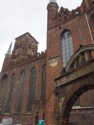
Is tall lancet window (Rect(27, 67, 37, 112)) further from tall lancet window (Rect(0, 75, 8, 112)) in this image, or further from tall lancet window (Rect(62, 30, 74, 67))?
tall lancet window (Rect(62, 30, 74, 67))

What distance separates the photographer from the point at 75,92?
652 cm

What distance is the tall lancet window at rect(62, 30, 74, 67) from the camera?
55.1 ft

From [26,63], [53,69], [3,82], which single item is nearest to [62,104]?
[53,69]

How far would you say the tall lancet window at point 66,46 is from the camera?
16.8 meters

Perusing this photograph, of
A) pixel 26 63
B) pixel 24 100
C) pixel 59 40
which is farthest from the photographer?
pixel 26 63

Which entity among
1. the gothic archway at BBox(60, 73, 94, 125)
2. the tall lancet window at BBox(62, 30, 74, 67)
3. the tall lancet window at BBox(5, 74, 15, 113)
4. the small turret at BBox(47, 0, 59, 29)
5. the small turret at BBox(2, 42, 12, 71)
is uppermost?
the small turret at BBox(47, 0, 59, 29)

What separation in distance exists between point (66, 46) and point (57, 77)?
→ 403 inches

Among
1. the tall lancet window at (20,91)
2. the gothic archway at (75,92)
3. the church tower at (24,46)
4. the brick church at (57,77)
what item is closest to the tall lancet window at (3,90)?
the brick church at (57,77)

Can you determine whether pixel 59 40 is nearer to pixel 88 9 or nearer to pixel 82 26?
pixel 82 26

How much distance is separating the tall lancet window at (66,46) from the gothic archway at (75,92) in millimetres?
9938

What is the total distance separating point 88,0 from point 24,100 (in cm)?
1521

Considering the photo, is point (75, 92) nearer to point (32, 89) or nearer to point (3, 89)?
point (32, 89)

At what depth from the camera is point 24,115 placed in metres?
19.3

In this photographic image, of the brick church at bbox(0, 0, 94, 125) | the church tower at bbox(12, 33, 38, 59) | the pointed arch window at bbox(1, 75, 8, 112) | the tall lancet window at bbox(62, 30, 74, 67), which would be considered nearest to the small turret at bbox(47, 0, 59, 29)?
the brick church at bbox(0, 0, 94, 125)
